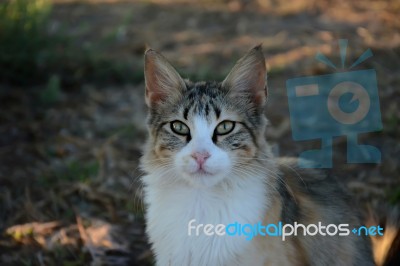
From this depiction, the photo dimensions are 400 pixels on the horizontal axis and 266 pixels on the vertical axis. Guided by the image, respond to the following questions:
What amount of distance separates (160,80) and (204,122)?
17.6 inches

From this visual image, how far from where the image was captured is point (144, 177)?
3.20 metres

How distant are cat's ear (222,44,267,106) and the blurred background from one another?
0.92m

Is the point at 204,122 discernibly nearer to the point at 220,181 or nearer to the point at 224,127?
the point at 224,127

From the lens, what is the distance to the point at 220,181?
294 centimetres

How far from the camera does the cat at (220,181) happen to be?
2.91 m

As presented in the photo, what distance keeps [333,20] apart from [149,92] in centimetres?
487

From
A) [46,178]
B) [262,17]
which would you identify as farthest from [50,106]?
[262,17]

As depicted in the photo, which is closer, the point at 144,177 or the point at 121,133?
the point at 144,177

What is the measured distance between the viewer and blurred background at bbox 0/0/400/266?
4117 mm

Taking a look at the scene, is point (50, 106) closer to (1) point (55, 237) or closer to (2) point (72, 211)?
(2) point (72, 211)

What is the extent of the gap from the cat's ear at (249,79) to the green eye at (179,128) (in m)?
0.32

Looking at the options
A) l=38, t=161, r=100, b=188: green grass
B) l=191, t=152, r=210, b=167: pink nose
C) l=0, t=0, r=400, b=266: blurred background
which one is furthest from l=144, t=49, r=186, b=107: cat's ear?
l=38, t=161, r=100, b=188: green grass

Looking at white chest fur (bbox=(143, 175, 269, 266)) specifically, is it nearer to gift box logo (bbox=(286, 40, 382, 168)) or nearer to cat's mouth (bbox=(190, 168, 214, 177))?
cat's mouth (bbox=(190, 168, 214, 177))

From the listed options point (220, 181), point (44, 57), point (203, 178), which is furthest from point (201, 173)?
point (44, 57)
